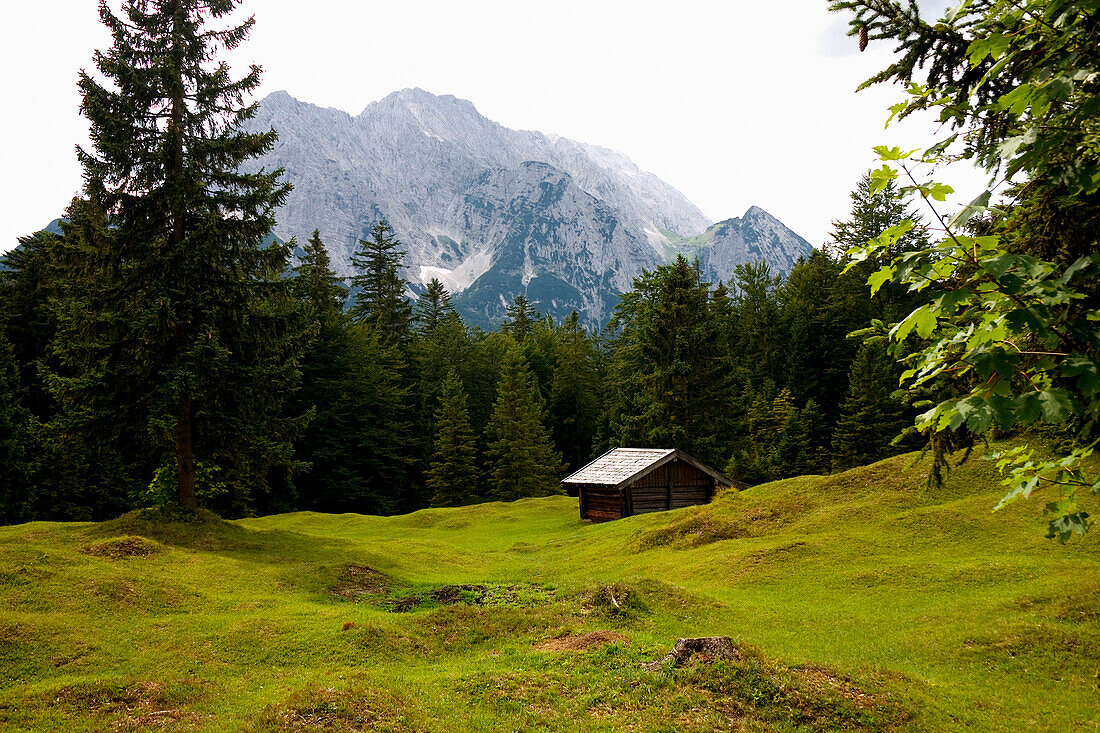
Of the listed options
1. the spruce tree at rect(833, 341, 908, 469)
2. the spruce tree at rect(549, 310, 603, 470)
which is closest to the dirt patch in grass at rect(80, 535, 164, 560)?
the spruce tree at rect(833, 341, 908, 469)

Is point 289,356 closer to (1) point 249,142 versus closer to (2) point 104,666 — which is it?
(1) point 249,142

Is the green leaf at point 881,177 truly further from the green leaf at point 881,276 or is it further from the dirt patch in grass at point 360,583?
the dirt patch in grass at point 360,583

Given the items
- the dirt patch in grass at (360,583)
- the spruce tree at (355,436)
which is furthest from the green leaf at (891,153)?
the spruce tree at (355,436)

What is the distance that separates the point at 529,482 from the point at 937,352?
192 feet

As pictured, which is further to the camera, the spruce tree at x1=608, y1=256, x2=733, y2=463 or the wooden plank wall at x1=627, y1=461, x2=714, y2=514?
the spruce tree at x1=608, y1=256, x2=733, y2=463

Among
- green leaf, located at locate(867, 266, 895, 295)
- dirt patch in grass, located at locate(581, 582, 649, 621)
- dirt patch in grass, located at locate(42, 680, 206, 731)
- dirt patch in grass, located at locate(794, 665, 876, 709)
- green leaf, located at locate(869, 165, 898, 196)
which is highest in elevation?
green leaf, located at locate(869, 165, 898, 196)

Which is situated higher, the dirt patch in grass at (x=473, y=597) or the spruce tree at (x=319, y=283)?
the spruce tree at (x=319, y=283)

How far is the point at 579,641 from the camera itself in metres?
12.2

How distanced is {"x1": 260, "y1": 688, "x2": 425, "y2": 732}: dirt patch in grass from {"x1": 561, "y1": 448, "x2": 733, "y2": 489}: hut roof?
2955cm

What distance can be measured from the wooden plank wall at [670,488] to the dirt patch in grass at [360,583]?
20.9m

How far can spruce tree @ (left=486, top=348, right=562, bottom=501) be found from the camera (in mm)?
60997

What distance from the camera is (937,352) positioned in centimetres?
373

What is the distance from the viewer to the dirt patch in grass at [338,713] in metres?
8.16

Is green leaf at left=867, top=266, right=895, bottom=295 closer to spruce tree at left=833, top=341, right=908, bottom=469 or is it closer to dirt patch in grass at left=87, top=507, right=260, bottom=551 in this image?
dirt patch in grass at left=87, top=507, right=260, bottom=551
